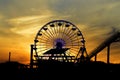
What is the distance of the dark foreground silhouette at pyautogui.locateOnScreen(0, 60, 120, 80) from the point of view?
6309 centimetres

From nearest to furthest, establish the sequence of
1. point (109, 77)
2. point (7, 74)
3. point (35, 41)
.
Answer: point (109, 77)
point (7, 74)
point (35, 41)

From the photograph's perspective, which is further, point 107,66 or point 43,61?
point 43,61

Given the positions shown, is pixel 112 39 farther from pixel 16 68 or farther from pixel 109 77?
pixel 16 68

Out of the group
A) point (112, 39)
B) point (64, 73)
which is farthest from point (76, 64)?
point (112, 39)

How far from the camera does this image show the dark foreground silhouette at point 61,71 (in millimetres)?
63094

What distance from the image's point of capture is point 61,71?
64.1 metres

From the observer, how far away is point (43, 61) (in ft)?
228

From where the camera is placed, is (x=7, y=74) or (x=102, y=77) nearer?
(x=102, y=77)

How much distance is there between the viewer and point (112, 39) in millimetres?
71562

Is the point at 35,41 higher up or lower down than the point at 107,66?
higher up

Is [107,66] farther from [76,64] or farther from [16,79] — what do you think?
[16,79]

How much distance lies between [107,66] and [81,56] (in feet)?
31.8

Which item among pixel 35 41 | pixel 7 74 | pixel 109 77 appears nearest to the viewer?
pixel 109 77

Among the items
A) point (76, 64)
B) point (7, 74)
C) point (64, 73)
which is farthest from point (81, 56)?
point (7, 74)
